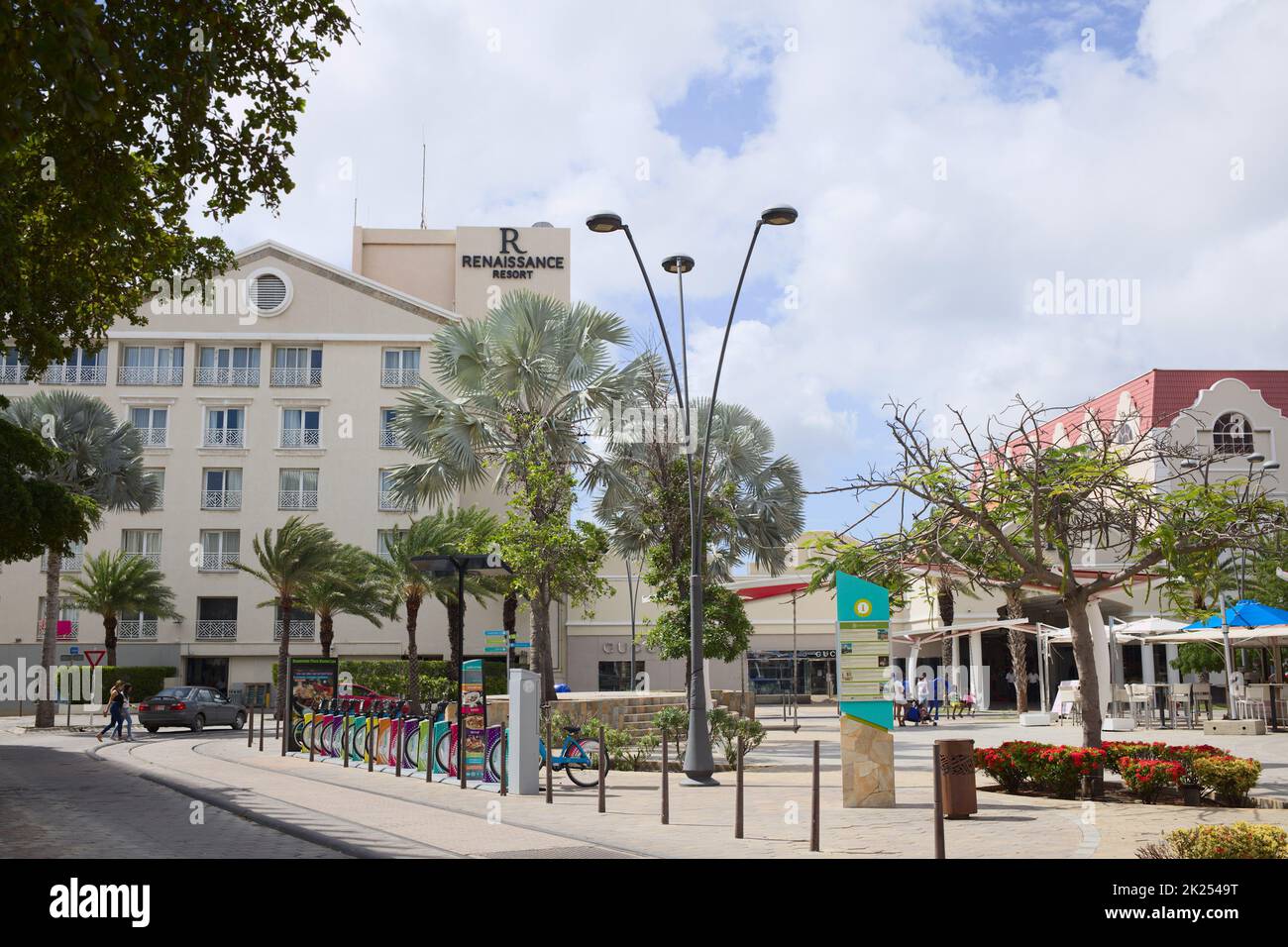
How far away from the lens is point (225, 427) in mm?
50188

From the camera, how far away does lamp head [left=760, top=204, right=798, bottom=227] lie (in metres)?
15.4

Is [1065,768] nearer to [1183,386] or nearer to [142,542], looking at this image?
[1183,386]

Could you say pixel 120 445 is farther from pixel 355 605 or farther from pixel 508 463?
pixel 508 463

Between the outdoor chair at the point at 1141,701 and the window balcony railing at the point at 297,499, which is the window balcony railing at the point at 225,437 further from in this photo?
A: the outdoor chair at the point at 1141,701

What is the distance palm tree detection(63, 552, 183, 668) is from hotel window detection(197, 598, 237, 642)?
2373 millimetres

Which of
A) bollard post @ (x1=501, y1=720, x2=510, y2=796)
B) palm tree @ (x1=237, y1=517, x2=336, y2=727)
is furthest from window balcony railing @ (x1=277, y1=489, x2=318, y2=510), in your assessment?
bollard post @ (x1=501, y1=720, x2=510, y2=796)

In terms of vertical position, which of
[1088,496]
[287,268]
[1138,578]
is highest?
[287,268]

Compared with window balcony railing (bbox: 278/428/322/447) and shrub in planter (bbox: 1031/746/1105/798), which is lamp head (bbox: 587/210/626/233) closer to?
shrub in planter (bbox: 1031/746/1105/798)

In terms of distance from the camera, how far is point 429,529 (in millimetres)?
40156

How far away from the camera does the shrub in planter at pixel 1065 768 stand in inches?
521

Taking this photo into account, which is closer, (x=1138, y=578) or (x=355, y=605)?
(x=1138, y=578)

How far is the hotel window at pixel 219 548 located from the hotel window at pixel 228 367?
6434mm
